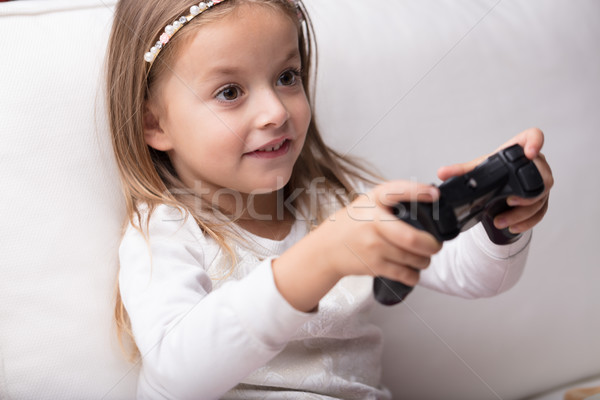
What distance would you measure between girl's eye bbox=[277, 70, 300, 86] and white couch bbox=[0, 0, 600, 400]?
178 mm

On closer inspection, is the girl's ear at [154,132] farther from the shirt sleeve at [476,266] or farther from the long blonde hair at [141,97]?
the shirt sleeve at [476,266]

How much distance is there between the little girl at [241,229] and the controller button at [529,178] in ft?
0.20

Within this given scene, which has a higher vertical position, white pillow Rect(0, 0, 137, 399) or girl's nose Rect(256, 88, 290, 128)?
girl's nose Rect(256, 88, 290, 128)

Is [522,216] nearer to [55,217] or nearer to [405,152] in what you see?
[405,152]

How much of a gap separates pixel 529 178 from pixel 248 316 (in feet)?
0.98

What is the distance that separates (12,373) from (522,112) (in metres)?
0.83

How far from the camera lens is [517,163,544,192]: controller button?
62cm

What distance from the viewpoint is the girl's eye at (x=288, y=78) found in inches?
31.8

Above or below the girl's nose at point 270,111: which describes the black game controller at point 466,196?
above

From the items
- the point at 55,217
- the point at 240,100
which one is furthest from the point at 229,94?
the point at 55,217

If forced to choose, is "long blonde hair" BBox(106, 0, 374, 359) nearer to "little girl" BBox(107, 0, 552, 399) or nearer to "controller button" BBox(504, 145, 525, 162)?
"little girl" BBox(107, 0, 552, 399)

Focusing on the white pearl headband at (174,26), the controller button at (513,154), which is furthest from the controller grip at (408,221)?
the white pearl headband at (174,26)

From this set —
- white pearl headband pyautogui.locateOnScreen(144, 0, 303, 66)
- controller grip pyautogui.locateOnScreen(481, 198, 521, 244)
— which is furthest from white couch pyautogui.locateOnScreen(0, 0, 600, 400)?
controller grip pyautogui.locateOnScreen(481, 198, 521, 244)

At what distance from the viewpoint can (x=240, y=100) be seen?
0.77 meters
